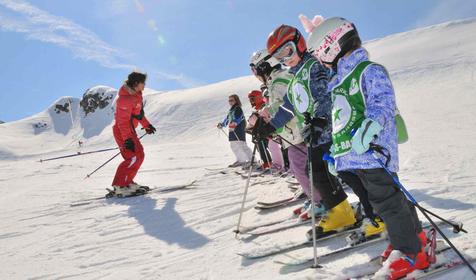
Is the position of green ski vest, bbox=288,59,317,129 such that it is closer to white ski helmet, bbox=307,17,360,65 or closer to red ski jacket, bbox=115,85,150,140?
white ski helmet, bbox=307,17,360,65

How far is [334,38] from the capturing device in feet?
9.61

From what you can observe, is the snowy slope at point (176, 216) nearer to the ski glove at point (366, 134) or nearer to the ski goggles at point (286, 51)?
the ski glove at point (366, 134)

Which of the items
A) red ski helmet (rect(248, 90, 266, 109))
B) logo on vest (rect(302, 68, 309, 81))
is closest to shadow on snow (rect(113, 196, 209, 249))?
logo on vest (rect(302, 68, 309, 81))

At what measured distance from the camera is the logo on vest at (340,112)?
2.88 m

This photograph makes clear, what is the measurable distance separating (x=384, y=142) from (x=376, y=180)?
29cm

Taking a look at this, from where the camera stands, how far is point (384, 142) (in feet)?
8.92

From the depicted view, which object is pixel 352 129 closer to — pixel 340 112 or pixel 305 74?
pixel 340 112

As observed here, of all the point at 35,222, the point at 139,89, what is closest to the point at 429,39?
the point at 139,89

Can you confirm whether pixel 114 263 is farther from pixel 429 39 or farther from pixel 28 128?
pixel 28 128


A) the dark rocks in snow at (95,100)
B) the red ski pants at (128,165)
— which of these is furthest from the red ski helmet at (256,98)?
the dark rocks in snow at (95,100)

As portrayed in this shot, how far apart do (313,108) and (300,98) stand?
168 mm

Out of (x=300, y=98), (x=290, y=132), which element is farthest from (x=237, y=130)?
(x=300, y=98)

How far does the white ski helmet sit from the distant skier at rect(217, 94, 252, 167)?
7675 mm

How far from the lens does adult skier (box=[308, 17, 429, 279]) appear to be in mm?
2639
